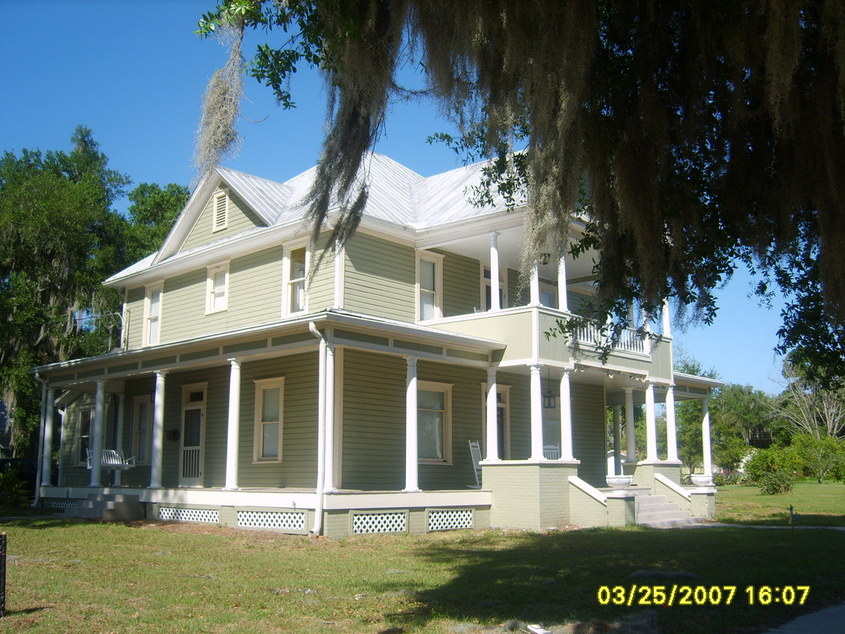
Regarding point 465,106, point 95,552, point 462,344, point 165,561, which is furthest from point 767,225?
point 462,344

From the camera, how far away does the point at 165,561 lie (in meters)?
10.2

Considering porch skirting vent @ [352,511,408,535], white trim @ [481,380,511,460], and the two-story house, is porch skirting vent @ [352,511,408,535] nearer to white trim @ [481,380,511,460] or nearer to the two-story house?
the two-story house

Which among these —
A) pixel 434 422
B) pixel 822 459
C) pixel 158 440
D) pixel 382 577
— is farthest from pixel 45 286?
pixel 822 459

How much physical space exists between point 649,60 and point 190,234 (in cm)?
1715

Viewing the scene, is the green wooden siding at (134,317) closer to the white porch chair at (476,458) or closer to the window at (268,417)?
the window at (268,417)

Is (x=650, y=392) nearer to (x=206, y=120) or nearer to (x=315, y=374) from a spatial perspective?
(x=315, y=374)

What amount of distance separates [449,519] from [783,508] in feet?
31.1

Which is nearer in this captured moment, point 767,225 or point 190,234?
point 767,225

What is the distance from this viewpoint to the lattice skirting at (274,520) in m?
14.2

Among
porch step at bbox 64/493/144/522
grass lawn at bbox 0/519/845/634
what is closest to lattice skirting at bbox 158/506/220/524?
porch step at bbox 64/493/144/522

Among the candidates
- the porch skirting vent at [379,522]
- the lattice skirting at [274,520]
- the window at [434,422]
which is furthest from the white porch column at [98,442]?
the porch skirting vent at [379,522]

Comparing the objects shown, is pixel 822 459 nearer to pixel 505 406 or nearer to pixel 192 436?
pixel 505 406

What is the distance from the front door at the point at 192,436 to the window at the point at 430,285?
5.74 m

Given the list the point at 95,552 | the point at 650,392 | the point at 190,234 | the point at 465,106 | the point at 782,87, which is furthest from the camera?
the point at 190,234
